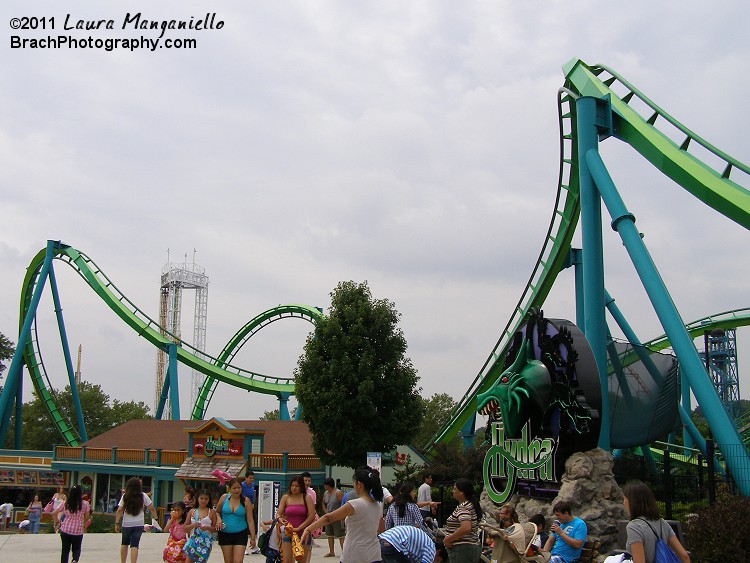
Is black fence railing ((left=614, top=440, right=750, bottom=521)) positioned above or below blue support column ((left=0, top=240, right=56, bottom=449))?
below

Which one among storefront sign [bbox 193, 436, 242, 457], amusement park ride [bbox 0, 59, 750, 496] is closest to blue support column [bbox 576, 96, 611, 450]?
amusement park ride [bbox 0, 59, 750, 496]

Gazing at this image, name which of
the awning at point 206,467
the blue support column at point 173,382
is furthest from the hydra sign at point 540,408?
the blue support column at point 173,382

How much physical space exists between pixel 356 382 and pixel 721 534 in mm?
16643

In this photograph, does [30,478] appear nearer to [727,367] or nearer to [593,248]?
[593,248]

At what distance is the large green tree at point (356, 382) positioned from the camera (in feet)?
82.2

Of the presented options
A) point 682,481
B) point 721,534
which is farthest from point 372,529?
point 682,481

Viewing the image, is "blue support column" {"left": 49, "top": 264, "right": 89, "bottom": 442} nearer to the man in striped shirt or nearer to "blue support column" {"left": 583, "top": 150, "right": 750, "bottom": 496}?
"blue support column" {"left": 583, "top": 150, "right": 750, "bottom": 496}

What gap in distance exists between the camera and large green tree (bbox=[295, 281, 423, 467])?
25062mm

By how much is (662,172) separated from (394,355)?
12.5m

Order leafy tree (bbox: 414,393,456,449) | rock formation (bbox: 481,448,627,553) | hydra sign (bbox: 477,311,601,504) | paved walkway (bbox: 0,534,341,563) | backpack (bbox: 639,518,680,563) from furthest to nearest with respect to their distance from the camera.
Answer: leafy tree (bbox: 414,393,456,449) → paved walkway (bbox: 0,534,341,563) → hydra sign (bbox: 477,311,601,504) → rock formation (bbox: 481,448,627,553) → backpack (bbox: 639,518,680,563)

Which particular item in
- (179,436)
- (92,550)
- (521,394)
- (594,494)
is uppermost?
(521,394)

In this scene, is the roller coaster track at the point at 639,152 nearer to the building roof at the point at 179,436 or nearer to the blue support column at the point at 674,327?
the blue support column at the point at 674,327

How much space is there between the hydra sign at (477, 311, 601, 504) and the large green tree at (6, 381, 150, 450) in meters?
44.9

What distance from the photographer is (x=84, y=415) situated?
60.2 meters
